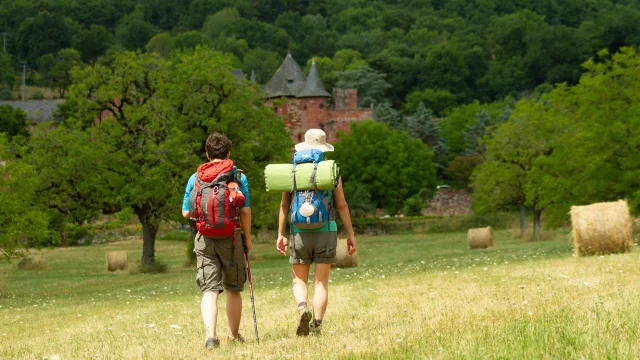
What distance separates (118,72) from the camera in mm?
39781

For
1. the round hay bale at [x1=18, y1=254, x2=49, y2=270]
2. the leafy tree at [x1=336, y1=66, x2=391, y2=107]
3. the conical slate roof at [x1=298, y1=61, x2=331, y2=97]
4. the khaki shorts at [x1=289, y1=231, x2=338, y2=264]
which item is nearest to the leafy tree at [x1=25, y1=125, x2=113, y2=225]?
the round hay bale at [x1=18, y1=254, x2=49, y2=270]

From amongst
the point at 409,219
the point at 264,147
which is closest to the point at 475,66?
the point at 409,219

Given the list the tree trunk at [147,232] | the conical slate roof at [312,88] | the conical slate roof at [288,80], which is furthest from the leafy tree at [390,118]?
the tree trunk at [147,232]

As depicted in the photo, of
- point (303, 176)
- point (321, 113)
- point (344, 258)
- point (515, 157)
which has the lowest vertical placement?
point (344, 258)

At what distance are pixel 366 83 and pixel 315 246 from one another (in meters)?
146

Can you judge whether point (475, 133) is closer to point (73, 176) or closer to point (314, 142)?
point (73, 176)

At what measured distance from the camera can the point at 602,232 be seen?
22.9m

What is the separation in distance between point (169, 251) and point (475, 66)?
11825 cm

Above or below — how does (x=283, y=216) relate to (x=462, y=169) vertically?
above

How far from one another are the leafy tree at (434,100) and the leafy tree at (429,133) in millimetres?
33743

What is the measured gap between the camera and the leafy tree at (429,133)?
118 m

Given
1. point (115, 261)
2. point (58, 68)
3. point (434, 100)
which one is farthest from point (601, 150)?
point (58, 68)

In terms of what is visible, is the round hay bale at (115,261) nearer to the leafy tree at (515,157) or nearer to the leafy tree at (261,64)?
the leafy tree at (515,157)

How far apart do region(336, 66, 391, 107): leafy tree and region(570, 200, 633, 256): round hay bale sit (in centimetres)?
12880
